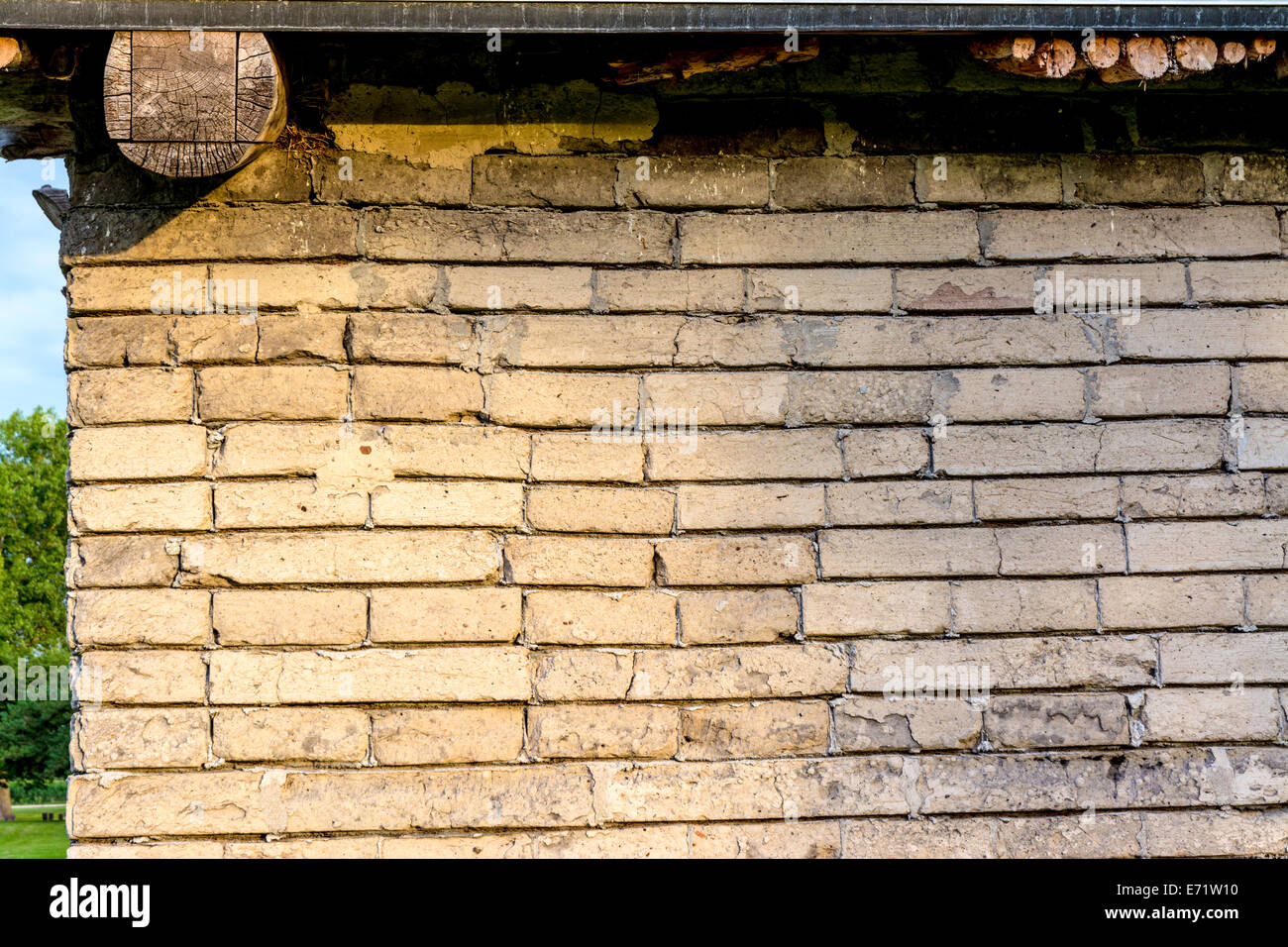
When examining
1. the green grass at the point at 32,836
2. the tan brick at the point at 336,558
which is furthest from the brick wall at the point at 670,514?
the green grass at the point at 32,836

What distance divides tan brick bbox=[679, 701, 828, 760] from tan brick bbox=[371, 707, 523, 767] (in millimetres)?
507

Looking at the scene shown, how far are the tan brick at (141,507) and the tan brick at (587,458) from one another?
3.18ft

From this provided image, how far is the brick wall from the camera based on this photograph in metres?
2.40

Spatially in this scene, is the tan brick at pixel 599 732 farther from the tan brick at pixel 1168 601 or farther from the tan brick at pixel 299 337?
the tan brick at pixel 1168 601

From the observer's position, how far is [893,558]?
251cm

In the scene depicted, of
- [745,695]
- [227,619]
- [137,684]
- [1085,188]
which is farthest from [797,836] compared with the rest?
[1085,188]

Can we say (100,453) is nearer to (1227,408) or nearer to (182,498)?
(182,498)

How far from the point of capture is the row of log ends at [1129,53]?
7.53 feet

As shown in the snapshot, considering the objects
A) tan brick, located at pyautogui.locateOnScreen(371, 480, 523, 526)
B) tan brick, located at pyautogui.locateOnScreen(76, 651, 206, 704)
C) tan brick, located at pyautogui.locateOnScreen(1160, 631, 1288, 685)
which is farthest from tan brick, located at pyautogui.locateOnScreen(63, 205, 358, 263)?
tan brick, located at pyautogui.locateOnScreen(1160, 631, 1288, 685)

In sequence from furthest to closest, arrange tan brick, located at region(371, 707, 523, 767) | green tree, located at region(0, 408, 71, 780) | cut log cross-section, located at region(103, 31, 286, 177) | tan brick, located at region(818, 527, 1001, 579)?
green tree, located at region(0, 408, 71, 780)
tan brick, located at region(818, 527, 1001, 579)
tan brick, located at region(371, 707, 523, 767)
cut log cross-section, located at region(103, 31, 286, 177)

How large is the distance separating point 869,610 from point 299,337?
186 cm

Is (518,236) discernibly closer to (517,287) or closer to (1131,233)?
(517,287)

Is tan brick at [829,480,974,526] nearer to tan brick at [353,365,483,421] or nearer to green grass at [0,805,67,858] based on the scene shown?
tan brick at [353,365,483,421]

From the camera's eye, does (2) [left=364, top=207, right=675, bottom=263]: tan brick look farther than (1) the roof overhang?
Yes
